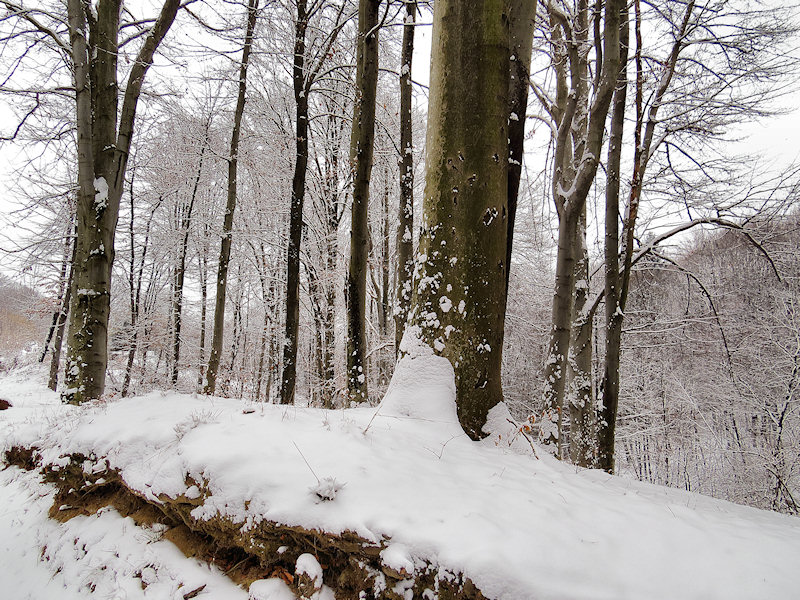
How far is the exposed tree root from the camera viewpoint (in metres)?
1.43

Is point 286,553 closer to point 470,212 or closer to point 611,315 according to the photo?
point 470,212

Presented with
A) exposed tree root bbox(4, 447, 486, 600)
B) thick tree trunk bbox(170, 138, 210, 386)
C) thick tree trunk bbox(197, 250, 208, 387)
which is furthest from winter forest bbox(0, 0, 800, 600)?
thick tree trunk bbox(197, 250, 208, 387)

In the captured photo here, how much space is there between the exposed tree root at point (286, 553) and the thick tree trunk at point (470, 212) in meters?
1.27

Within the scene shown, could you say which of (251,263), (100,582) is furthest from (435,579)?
(251,263)

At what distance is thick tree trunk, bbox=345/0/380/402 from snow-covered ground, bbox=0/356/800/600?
250 centimetres

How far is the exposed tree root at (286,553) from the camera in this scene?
4.68 ft

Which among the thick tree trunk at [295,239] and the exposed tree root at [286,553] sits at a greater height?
the thick tree trunk at [295,239]

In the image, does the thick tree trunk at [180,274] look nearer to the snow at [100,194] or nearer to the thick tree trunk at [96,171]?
the thick tree trunk at [96,171]

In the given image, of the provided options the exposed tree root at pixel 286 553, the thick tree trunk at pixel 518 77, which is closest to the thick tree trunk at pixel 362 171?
the thick tree trunk at pixel 518 77

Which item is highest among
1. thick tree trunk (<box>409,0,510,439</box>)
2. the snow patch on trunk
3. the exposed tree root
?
thick tree trunk (<box>409,0,510,439</box>)

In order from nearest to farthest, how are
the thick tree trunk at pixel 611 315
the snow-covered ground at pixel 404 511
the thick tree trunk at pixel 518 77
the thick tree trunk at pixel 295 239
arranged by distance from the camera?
the snow-covered ground at pixel 404 511, the thick tree trunk at pixel 518 77, the thick tree trunk at pixel 611 315, the thick tree trunk at pixel 295 239

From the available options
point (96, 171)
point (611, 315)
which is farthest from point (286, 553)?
point (96, 171)

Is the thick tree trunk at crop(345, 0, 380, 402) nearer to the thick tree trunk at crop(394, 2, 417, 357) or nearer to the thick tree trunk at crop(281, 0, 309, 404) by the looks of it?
the thick tree trunk at crop(394, 2, 417, 357)

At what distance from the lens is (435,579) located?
140 cm
